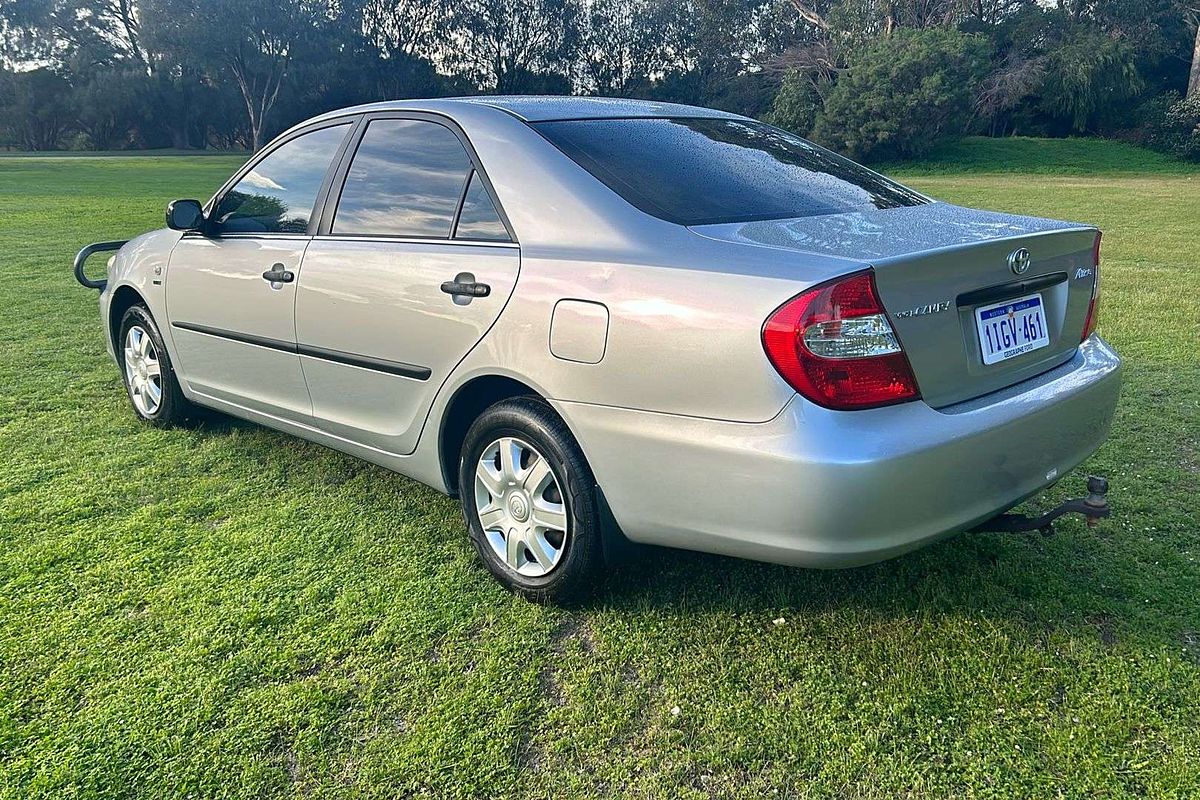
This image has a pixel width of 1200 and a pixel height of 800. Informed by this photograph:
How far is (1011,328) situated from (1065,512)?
0.54 m

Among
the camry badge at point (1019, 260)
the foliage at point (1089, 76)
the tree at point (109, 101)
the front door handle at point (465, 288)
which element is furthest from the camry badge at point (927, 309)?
the tree at point (109, 101)

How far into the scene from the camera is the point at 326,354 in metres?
3.32

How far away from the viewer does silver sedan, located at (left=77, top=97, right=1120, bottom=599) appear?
2150 mm

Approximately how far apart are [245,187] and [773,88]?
146ft

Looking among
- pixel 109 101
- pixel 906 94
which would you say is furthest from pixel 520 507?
pixel 109 101

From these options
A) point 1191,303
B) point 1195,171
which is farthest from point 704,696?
point 1195,171

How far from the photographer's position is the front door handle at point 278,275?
11.2 feet

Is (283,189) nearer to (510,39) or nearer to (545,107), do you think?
(545,107)

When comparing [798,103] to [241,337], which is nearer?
[241,337]

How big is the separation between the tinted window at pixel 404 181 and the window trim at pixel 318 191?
4.4 inches

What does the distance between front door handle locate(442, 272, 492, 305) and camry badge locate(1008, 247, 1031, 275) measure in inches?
58.8

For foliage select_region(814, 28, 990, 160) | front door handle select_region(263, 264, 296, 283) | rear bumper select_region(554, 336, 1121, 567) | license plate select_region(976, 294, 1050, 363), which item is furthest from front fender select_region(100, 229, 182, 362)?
foliage select_region(814, 28, 990, 160)

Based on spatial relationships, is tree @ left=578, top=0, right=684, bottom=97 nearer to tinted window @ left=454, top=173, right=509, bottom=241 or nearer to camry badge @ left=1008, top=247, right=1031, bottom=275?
tinted window @ left=454, top=173, right=509, bottom=241

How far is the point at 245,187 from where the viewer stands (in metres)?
3.94
